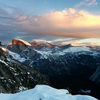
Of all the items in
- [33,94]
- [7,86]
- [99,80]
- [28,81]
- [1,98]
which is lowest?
[99,80]

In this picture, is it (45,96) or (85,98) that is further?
(45,96)

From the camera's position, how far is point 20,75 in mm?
118312

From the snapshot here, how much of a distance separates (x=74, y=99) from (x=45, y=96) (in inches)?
144

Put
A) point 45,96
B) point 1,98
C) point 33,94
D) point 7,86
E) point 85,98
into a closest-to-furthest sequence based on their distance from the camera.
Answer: point 85,98, point 45,96, point 33,94, point 1,98, point 7,86

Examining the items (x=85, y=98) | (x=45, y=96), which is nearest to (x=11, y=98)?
(x=45, y=96)

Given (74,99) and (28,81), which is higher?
(74,99)

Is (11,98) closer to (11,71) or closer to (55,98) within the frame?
(55,98)

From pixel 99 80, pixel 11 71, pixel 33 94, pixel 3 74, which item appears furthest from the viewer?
pixel 99 80

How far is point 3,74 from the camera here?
95.4 m

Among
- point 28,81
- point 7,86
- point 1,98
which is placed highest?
point 1,98

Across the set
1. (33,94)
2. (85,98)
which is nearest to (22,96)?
(33,94)

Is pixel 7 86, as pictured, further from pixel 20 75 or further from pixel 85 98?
pixel 85 98

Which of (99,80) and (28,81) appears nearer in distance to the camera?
(28,81)

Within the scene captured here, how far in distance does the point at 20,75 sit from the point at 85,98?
106406 millimetres
